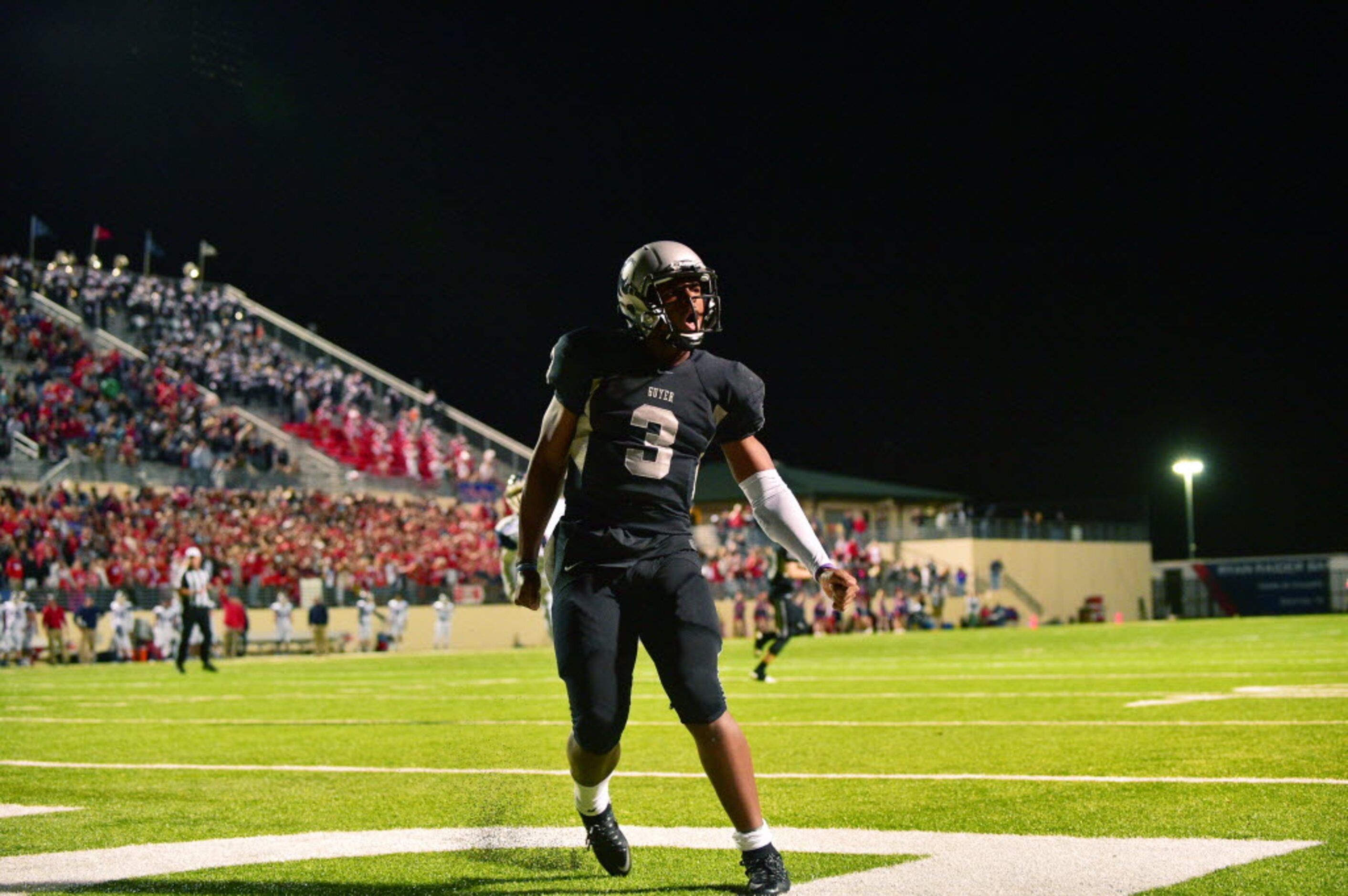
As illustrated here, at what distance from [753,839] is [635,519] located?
3.14 feet

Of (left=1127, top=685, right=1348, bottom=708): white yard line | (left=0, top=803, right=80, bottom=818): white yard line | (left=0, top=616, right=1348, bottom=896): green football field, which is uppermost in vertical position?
(left=1127, top=685, right=1348, bottom=708): white yard line

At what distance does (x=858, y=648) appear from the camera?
86.7 feet

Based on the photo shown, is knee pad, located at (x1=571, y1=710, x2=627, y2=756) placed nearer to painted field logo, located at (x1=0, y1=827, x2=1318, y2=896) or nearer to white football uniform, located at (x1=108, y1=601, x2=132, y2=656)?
painted field logo, located at (x1=0, y1=827, x2=1318, y2=896)

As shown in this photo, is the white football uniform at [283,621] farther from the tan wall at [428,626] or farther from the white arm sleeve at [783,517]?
the white arm sleeve at [783,517]

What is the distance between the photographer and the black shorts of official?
179 inches

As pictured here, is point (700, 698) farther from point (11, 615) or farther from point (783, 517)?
point (11, 615)

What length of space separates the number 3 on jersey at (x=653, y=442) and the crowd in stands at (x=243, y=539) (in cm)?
2583

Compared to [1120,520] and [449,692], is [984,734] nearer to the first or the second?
[449,692]

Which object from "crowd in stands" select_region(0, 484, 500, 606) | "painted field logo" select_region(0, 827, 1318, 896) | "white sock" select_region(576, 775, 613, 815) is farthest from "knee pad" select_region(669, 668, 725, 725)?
"crowd in stands" select_region(0, 484, 500, 606)

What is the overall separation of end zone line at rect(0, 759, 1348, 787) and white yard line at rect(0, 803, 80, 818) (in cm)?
146

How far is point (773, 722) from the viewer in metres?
10.6

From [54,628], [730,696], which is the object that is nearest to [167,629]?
[54,628]

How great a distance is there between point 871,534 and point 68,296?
2238 centimetres

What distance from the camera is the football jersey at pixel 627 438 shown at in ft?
15.2
